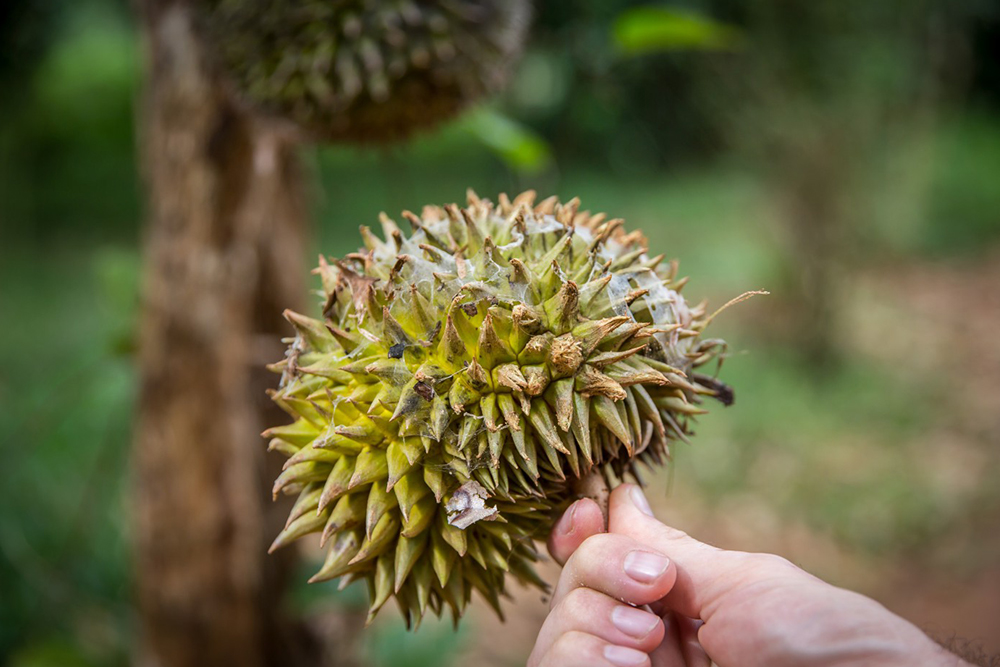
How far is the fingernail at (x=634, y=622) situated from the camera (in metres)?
1.11

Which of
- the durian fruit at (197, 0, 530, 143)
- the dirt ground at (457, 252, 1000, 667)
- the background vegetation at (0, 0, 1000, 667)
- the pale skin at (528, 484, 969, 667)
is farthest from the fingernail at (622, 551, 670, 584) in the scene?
the dirt ground at (457, 252, 1000, 667)

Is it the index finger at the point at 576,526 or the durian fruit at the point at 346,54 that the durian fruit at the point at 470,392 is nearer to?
the index finger at the point at 576,526

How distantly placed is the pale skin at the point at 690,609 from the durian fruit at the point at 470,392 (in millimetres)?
109

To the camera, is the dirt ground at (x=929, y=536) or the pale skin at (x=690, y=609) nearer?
the pale skin at (x=690, y=609)

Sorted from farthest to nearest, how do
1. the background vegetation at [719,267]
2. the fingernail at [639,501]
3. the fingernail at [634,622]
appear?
the background vegetation at [719,267] < the fingernail at [639,501] < the fingernail at [634,622]

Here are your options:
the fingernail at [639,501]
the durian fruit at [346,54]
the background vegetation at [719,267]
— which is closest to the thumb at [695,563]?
the fingernail at [639,501]

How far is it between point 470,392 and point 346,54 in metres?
1.19

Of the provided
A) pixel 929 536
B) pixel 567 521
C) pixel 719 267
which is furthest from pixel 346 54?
pixel 719 267

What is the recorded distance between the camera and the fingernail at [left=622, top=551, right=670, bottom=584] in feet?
3.60

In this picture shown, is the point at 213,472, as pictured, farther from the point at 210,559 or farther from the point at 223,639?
the point at 223,639

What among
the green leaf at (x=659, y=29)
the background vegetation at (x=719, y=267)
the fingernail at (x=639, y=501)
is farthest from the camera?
the background vegetation at (x=719, y=267)

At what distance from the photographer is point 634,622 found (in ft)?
3.66

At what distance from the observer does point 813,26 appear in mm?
5969

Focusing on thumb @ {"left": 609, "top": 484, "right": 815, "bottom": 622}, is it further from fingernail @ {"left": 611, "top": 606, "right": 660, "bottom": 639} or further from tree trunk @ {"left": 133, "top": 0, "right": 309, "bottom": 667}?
tree trunk @ {"left": 133, "top": 0, "right": 309, "bottom": 667}
